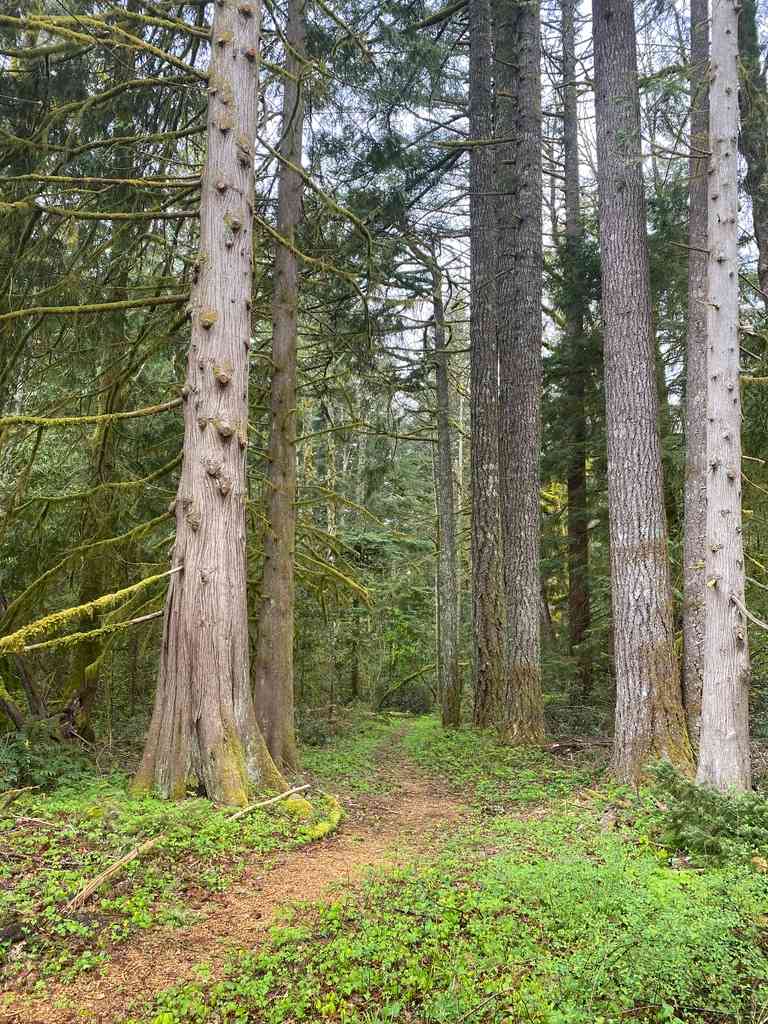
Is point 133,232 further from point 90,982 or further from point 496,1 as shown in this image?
point 496,1

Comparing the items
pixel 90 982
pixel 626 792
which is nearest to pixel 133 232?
pixel 90 982

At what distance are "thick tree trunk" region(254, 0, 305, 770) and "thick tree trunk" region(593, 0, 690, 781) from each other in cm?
366

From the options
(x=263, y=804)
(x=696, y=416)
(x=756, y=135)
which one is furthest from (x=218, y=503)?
(x=756, y=135)

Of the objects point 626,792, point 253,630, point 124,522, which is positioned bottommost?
point 626,792

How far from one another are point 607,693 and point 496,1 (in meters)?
12.8

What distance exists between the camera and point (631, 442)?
7.51 m

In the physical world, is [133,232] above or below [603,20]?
below

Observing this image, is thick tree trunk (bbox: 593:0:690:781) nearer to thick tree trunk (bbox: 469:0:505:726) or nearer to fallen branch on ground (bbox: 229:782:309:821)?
thick tree trunk (bbox: 469:0:505:726)

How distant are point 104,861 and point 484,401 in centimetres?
958

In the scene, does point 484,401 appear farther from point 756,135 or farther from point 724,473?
point 724,473

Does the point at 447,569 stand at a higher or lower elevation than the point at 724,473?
lower

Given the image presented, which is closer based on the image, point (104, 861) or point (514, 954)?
point (514, 954)

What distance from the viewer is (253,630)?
11773mm

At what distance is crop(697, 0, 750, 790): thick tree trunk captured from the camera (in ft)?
19.1
